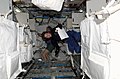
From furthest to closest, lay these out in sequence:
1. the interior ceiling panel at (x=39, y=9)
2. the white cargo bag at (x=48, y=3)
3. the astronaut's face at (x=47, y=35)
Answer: the astronaut's face at (x=47, y=35), the interior ceiling panel at (x=39, y=9), the white cargo bag at (x=48, y=3)

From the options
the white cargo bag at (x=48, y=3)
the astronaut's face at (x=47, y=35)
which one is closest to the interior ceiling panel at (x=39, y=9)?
the astronaut's face at (x=47, y=35)

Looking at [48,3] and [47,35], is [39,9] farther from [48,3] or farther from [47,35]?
[48,3]

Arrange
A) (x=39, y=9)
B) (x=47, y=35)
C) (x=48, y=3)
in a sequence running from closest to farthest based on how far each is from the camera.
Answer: (x=48, y=3) → (x=39, y=9) → (x=47, y=35)

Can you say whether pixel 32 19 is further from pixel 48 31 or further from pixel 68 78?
pixel 68 78

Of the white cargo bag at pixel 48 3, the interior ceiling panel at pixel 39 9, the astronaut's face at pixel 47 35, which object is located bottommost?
the astronaut's face at pixel 47 35

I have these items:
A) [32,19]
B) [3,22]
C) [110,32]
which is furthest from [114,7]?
[32,19]

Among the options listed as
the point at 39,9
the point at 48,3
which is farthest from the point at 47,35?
the point at 48,3

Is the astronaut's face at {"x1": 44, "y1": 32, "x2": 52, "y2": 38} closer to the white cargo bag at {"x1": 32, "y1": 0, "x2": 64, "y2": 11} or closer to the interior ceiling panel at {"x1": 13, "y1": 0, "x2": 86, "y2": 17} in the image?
the interior ceiling panel at {"x1": 13, "y1": 0, "x2": 86, "y2": 17}

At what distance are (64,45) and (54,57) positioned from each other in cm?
63

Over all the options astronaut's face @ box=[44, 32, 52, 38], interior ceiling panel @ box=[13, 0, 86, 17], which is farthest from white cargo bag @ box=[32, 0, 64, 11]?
astronaut's face @ box=[44, 32, 52, 38]

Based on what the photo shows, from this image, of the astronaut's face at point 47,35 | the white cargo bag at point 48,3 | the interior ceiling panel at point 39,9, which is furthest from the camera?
the astronaut's face at point 47,35

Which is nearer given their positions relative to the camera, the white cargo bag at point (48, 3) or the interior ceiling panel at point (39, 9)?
the white cargo bag at point (48, 3)

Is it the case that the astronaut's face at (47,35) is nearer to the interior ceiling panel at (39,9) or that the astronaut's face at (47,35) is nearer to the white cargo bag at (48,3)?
the interior ceiling panel at (39,9)

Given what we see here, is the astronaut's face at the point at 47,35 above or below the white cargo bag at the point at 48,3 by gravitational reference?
below
